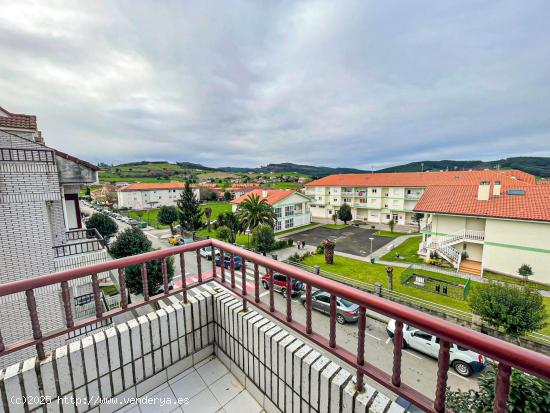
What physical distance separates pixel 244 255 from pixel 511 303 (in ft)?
36.5

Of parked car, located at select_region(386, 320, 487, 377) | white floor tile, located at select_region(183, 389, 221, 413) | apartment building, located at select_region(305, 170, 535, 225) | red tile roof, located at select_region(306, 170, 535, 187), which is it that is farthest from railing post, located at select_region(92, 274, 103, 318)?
red tile roof, located at select_region(306, 170, 535, 187)

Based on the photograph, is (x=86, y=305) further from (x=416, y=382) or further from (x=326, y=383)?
(x=416, y=382)

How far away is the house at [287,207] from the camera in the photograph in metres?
33.3

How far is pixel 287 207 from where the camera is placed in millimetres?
34875

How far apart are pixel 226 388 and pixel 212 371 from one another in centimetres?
33

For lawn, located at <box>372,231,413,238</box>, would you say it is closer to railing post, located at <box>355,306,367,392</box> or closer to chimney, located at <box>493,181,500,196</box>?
chimney, located at <box>493,181,500,196</box>

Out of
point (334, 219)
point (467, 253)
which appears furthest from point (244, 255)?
point (334, 219)

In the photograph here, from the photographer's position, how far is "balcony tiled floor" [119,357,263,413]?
259cm

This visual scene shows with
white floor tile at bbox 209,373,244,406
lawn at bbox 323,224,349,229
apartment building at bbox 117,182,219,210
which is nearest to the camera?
white floor tile at bbox 209,373,244,406

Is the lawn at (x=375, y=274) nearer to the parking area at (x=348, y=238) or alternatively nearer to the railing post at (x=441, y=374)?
the parking area at (x=348, y=238)

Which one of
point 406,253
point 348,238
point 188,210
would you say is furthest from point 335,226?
point 188,210

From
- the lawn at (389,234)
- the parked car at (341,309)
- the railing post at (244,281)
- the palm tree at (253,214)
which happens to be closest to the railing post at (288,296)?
the railing post at (244,281)

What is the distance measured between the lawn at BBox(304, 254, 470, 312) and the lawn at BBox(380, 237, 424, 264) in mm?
2688

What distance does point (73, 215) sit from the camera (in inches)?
451
